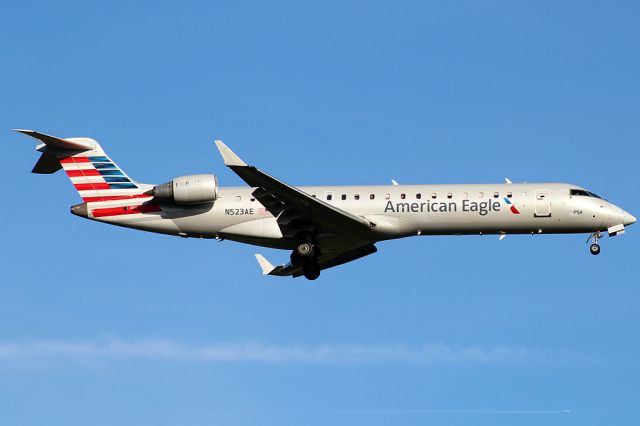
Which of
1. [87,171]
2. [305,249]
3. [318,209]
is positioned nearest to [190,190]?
[87,171]

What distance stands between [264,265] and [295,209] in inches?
215

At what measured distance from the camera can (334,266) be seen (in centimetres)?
4034

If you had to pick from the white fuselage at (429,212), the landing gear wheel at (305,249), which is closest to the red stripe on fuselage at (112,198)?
the white fuselage at (429,212)

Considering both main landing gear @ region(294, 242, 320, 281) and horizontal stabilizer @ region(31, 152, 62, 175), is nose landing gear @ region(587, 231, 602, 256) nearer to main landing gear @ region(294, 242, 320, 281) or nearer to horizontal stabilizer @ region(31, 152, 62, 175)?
main landing gear @ region(294, 242, 320, 281)

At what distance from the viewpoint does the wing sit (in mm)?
33562

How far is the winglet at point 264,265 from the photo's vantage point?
40594 mm

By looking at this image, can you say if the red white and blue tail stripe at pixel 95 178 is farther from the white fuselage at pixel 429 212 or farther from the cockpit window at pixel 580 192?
the cockpit window at pixel 580 192

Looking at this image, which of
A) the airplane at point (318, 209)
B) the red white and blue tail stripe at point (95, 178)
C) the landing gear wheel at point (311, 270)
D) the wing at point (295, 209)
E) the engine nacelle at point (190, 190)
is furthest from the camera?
the landing gear wheel at point (311, 270)

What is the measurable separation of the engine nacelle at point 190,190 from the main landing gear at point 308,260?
3346mm

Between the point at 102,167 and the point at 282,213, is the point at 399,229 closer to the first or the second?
the point at 282,213

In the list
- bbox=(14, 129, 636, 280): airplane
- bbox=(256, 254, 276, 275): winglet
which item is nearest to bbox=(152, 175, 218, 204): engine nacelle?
bbox=(14, 129, 636, 280): airplane

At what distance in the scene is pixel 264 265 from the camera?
134 feet

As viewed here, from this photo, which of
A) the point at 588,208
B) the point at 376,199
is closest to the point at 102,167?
the point at 376,199

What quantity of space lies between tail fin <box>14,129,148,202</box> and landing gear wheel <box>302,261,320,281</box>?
6.09 meters
